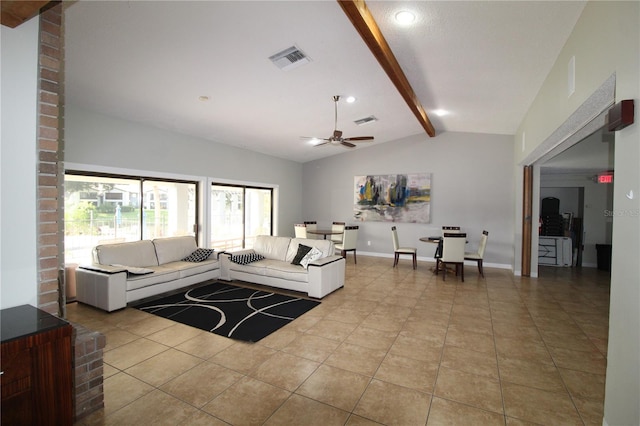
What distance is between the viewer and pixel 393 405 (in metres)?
2.14

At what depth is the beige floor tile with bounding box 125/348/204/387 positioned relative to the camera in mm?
2434

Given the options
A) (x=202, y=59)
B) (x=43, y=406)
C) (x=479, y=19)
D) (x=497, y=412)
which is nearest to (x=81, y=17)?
(x=202, y=59)

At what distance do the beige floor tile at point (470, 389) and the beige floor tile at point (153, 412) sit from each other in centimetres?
184

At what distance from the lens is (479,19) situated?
9.43 feet

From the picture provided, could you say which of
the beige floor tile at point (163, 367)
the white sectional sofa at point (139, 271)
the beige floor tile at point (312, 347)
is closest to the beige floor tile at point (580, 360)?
the beige floor tile at point (312, 347)

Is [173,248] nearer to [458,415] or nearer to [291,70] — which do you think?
[291,70]

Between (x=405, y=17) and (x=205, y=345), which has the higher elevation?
(x=405, y=17)

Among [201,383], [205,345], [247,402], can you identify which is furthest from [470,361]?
[205,345]

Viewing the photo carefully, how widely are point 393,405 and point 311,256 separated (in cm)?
290

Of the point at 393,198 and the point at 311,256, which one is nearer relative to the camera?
the point at 311,256

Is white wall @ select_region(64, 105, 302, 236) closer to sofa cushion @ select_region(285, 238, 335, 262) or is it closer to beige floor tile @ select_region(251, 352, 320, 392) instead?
sofa cushion @ select_region(285, 238, 335, 262)

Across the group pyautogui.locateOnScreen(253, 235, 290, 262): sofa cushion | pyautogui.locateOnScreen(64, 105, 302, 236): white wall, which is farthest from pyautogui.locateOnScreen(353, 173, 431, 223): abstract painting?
pyautogui.locateOnScreen(253, 235, 290, 262): sofa cushion

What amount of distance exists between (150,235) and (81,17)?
3812mm

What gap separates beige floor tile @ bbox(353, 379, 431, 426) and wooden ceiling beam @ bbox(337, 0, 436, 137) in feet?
10.6
